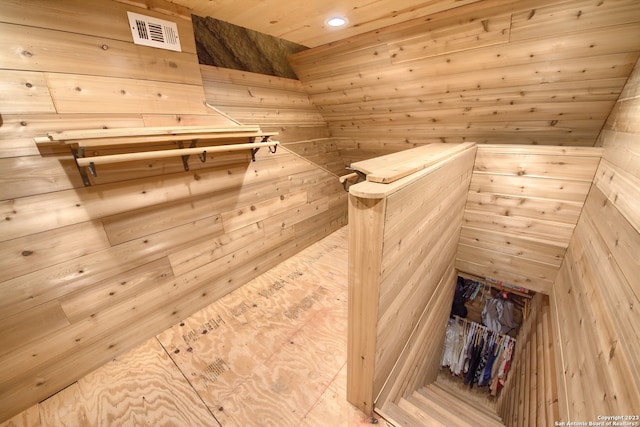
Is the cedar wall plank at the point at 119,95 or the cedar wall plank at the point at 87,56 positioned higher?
the cedar wall plank at the point at 87,56

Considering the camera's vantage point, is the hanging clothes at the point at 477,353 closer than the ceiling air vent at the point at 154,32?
No

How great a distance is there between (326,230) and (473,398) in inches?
112

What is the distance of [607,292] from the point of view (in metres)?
1.14

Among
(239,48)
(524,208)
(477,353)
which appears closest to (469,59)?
(524,208)

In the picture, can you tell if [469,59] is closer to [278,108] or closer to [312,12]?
[312,12]

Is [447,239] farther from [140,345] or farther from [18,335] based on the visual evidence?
[18,335]

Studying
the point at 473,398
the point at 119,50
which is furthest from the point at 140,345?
the point at 473,398

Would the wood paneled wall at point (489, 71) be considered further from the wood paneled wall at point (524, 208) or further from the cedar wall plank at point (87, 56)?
the cedar wall plank at point (87, 56)

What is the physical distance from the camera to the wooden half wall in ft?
3.11

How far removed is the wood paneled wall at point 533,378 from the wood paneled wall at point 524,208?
16.3 inches

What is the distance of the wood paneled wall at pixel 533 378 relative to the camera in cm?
157

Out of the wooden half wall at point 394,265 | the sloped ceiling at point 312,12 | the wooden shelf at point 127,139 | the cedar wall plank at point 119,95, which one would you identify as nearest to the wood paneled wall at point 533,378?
the wooden half wall at point 394,265

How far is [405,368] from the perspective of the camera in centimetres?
173

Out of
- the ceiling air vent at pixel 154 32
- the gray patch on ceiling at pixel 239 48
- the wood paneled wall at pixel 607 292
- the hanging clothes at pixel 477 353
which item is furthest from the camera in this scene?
the hanging clothes at pixel 477 353
